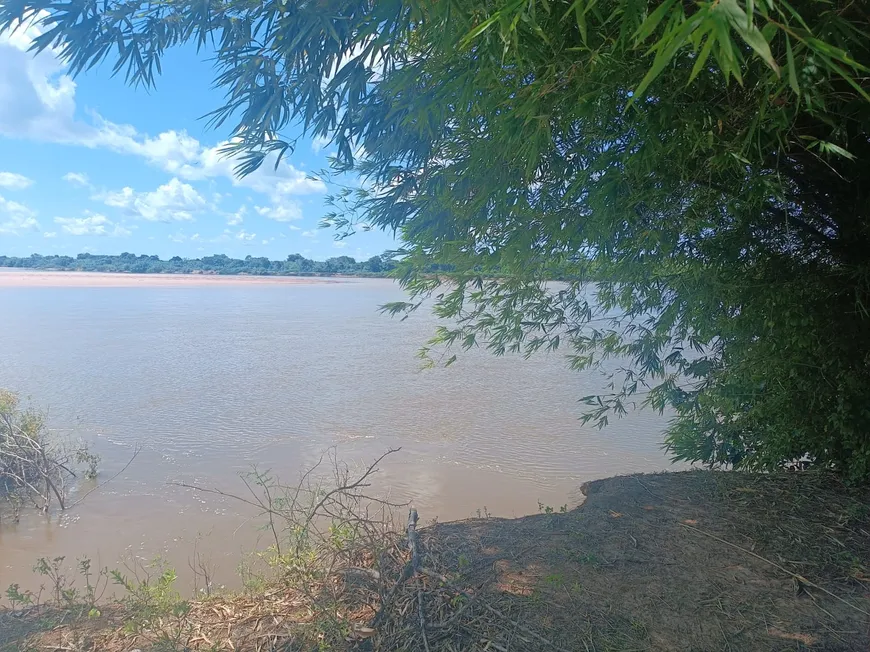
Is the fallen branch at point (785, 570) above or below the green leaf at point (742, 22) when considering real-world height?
below

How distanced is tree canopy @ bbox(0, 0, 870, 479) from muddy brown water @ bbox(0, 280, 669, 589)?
2.87m

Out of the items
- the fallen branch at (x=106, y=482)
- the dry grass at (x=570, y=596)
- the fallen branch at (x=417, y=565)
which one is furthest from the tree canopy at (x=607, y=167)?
the fallen branch at (x=106, y=482)

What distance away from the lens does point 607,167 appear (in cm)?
303

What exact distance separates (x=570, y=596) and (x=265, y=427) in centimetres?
706

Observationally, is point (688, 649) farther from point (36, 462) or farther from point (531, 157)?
point (36, 462)

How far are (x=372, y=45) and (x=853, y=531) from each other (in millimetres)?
3926

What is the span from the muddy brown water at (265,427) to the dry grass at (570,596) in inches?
85.8

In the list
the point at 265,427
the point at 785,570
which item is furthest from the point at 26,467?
Answer: the point at 785,570

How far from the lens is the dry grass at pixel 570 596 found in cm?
268

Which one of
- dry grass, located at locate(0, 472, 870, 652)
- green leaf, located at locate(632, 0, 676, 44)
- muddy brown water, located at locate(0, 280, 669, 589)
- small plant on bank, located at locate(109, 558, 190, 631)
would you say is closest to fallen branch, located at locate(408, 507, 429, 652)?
dry grass, located at locate(0, 472, 870, 652)

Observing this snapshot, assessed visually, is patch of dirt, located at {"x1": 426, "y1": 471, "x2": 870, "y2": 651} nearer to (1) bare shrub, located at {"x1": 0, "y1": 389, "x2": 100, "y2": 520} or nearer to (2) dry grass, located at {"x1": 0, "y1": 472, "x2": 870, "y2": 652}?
(2) dry grass, located at {"x1": 0, "y1": 472, "x2": 870, "y2": 652}

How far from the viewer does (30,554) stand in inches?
216

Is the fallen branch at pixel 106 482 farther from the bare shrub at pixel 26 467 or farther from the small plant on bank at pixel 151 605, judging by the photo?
the small plant on bank at pixel 151 605

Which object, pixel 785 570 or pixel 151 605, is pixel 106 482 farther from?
pixel 785 570
